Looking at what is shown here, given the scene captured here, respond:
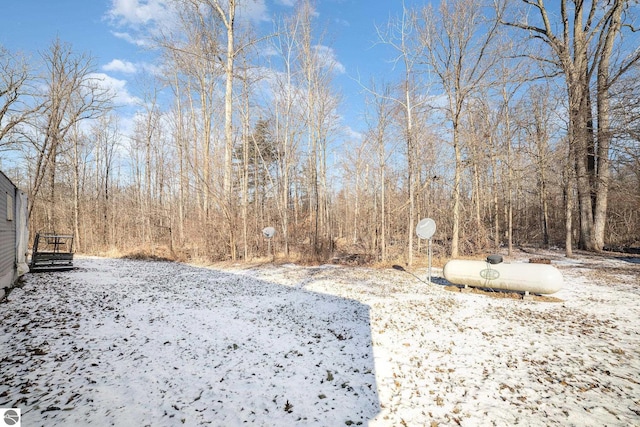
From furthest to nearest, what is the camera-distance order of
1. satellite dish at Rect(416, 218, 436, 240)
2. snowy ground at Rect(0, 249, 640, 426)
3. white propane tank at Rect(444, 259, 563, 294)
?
satellite dish at Rect(416, 218, 436, 240) → white propane tank at Rect(444, 259, 563, 294) → snowy ground at Rect(0, 249, 640, 426)

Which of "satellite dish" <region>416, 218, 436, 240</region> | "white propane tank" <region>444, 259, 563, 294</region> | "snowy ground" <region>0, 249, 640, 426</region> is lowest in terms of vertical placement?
"snowy ground" <region>0, 249, 640, 426</region>

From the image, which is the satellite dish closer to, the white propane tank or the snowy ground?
the white propane tank

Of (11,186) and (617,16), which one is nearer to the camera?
(11,186)

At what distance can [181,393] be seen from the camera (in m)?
3.17

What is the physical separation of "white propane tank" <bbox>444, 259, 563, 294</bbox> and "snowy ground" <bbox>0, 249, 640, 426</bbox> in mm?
432

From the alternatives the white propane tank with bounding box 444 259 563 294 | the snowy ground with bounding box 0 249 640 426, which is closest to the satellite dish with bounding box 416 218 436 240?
the white propane tank with bounding box 444 259 563 294

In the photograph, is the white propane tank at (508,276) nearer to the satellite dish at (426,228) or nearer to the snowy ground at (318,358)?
the snowy ground at (318,358)

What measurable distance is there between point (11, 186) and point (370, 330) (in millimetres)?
10618

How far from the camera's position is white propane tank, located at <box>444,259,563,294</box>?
6688mm

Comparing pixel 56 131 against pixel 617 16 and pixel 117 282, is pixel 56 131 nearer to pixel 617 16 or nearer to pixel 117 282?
pixel 117 282

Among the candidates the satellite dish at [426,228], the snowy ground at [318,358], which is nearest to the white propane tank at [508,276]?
the snowy ground at [318,358]

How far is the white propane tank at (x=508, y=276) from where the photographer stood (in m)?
6.69

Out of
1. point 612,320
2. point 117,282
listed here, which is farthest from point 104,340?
point 612,320

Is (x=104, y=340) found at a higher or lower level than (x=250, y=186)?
lower
